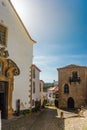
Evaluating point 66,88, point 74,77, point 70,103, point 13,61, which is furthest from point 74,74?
point 13,61

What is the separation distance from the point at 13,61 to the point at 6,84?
7.17ft

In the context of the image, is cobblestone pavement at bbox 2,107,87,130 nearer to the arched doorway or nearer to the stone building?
the stone building

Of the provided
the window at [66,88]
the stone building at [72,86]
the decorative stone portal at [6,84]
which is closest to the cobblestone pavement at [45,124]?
the decorative stone portal at [6,84]

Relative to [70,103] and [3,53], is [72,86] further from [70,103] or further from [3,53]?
[3,53]

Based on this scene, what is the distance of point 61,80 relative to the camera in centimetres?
4322

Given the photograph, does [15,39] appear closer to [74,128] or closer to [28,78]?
[28,78]

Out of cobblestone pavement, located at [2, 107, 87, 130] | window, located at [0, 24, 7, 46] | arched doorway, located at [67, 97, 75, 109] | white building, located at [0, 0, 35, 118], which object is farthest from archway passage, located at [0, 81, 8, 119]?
arched doorway, located at [67, 97, 75, 109]

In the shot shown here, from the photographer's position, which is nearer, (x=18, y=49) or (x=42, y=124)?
(x=42, y=124)

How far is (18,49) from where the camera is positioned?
2300 centimetres

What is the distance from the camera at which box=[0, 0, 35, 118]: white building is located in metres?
20.9

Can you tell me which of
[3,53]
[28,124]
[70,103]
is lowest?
[70,103]

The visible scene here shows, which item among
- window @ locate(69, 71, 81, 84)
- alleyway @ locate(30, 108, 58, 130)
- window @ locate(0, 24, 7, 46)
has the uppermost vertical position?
window @ locate(0, 24, 7, 46)

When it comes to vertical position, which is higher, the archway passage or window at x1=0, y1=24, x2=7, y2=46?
window at x1=0, y1=24, x2=7, y2=46

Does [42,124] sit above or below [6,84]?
below
